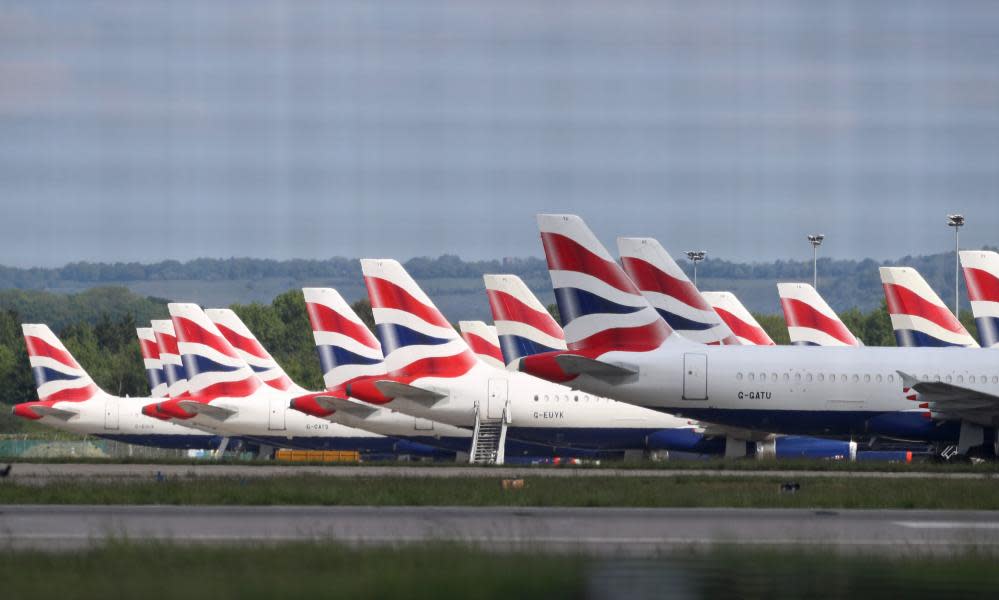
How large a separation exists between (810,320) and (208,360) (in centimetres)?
3056

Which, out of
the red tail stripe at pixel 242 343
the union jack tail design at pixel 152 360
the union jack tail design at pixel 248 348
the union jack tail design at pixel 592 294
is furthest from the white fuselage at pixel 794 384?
the union jack tail design at pixel 152 360

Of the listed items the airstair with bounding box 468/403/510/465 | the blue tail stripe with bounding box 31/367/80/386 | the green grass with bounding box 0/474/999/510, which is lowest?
the green grass with bounding box 0/474/999/510

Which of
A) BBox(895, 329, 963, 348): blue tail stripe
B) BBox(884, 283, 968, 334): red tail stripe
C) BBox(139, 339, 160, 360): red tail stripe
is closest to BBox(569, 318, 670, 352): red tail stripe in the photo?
BBox(884, 283, 968, 334): red tail stripe

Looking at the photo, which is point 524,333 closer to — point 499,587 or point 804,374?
point 804,374

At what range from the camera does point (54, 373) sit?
8588 centimetres

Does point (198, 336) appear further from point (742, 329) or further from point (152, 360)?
point (152, 360)

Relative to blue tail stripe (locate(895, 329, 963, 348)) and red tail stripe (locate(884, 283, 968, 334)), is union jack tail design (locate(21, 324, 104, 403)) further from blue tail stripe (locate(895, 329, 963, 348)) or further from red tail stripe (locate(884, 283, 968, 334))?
blue tail stripe (locate(895, 329, 963, 348))

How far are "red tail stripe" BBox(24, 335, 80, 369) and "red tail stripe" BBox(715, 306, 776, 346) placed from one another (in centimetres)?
3755

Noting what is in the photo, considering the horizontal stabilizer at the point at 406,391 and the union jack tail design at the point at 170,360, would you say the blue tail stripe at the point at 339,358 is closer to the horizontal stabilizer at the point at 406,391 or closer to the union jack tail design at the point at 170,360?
the horizontal stabilizer at the point at 406,391

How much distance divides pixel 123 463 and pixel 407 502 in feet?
81.2

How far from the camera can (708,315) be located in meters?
53.1

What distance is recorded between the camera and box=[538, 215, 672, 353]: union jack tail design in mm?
48156

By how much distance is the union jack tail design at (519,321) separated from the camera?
2448 inches

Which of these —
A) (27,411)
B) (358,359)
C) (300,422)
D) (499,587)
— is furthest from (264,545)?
(27,411)
